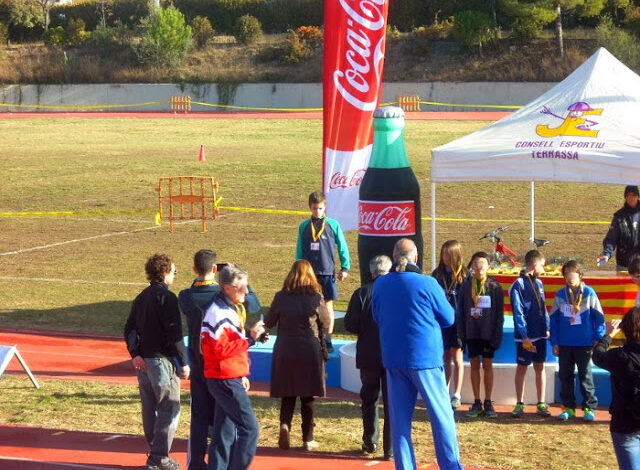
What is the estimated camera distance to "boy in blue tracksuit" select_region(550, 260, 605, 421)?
10.7 meters

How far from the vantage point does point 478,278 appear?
422 inches

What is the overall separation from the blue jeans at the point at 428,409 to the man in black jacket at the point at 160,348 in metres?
1.71

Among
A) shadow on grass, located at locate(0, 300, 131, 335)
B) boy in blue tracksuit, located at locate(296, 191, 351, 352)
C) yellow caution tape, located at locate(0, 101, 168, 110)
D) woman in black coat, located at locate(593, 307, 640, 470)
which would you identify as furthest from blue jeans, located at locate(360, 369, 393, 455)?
yellow caution tape, located at locate(0, 101, 168, 110)

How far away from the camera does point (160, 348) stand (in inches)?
357

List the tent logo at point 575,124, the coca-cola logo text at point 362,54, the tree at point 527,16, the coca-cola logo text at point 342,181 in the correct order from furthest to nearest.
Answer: the tree at point 527,16, the coca-cola logo text at point 342,181, the coca-cola logo text at point 362,54, the tent logo at point 575,124

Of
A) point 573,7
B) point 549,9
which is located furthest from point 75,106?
point 573,7

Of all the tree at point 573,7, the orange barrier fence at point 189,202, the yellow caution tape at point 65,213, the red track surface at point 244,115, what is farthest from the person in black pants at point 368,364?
the tree at point 573,7

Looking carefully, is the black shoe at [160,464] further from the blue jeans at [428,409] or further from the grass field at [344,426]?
the blue jeans at [428,409]

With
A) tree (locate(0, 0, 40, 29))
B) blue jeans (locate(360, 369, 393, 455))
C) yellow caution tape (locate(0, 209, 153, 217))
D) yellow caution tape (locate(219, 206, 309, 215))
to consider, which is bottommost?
blue jeans (locate(360, 369, 393, 455))

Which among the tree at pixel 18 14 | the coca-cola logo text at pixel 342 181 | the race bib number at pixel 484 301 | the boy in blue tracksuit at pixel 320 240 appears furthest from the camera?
the tree at pixel 18 14

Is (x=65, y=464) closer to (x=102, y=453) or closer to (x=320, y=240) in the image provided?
(x=102, y=453)

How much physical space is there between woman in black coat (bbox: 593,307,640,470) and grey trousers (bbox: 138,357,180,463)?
3418 mm

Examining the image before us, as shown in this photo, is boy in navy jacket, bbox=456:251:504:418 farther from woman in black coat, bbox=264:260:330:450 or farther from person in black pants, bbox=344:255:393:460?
woman in black coat, bbox=264:260:330:450

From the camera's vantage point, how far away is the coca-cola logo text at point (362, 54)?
1427cm
